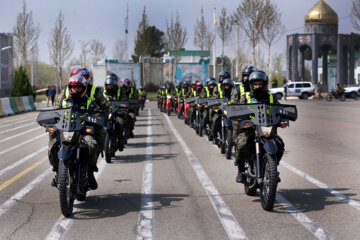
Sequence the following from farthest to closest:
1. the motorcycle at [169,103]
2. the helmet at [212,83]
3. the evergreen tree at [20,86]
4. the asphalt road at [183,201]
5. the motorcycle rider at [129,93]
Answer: the evergreen tree at [20,86] → the motorcycle at [169,103] → the helmet at [212,83] → the motorcycle rider at [129,93] → the asphalt road at [183,201]

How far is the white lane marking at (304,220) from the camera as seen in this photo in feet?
16.0

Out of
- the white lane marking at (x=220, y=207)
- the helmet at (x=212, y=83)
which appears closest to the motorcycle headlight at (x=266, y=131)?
the white lane marking at (x=220, y=207)

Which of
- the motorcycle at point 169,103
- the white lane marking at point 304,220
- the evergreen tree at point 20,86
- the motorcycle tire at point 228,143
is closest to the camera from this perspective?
the white lane marking at point 304,220

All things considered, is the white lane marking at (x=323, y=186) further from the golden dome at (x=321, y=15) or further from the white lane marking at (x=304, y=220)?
the golden dome at (x=321, y=15)

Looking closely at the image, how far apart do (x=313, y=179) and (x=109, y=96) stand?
571 centimetres

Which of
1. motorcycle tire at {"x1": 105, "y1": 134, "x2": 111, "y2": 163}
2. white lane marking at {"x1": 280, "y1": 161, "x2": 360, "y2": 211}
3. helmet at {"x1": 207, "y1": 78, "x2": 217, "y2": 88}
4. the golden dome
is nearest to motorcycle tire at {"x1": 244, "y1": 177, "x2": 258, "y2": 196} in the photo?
white lane marking at {"x1": 280, "y1": 161, "x2": 360, "y2": 211}

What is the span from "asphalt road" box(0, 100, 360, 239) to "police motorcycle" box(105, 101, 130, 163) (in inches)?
9.4

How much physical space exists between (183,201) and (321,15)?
65.5 metres

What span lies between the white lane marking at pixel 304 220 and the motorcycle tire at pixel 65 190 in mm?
2467

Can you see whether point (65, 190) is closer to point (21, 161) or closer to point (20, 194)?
point (20, 194)

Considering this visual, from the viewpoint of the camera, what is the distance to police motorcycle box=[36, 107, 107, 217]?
559cm

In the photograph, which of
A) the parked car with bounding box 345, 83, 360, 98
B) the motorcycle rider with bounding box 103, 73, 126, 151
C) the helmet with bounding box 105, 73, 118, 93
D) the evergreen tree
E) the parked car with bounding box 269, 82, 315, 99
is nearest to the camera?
the motorcycle rider with bounding box 103, 73, 126, 151

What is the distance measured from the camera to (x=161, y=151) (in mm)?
11805

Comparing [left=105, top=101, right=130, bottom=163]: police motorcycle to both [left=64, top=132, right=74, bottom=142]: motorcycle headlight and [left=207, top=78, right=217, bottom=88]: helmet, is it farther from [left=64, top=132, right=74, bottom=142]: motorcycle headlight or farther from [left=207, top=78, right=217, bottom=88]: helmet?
[left=64, top=132, right=74, bottom=142]: motorcycle headlight
